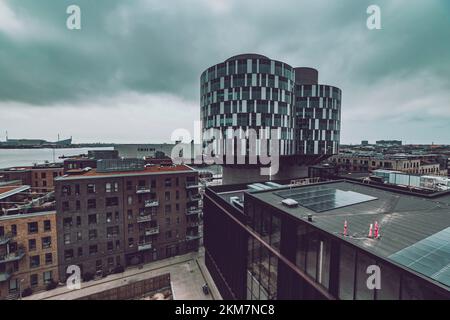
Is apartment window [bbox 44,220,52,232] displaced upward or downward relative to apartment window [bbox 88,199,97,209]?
downward

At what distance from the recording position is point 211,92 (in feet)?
159

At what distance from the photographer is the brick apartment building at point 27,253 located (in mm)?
26656

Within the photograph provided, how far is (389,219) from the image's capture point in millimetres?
13594

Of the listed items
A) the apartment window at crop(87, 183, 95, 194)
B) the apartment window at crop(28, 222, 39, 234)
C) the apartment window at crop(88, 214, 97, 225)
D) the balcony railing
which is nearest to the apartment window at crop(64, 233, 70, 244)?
the apartment window at crop(88, 214, 97, 225)

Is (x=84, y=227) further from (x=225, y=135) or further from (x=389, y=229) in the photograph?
(x=389, y=229)

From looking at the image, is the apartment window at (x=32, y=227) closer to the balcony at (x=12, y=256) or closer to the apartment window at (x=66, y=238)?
the balcony at (x=12, y=256)

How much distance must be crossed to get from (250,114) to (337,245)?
37.3 meters

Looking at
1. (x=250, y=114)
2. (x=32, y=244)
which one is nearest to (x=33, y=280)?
(x=32, y=244)

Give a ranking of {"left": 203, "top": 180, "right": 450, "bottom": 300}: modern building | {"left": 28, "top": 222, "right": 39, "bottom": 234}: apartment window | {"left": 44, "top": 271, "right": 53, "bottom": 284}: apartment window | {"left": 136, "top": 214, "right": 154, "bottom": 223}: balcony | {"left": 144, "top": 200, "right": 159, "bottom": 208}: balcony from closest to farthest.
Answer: {"left": 203, "top": 180, "right": 450, "bottom": 300}: modern building
{"left": 28, "top": 222, "right": 39, "bottom": 234}: apartment window
{"left": 44, "top": 271, "right": 53, "bottom": 284}: apartment window
{"left": 136, "top": 214, "right": 154, "bottom": 223}: balcony
{"left": 144, "top": 200, "right": 159, "bottom": 208}: balcony

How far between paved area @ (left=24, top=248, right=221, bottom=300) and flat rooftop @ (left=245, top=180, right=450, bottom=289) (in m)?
17.7

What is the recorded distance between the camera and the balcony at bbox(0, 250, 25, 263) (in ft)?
85.7

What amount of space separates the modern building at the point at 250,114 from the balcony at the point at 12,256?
36.1m

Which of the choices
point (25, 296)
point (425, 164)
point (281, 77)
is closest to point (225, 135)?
point (281, 77)

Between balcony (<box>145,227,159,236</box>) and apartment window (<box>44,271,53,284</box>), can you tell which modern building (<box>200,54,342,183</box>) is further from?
apartment window (<box>44,271,53,284</box>)
